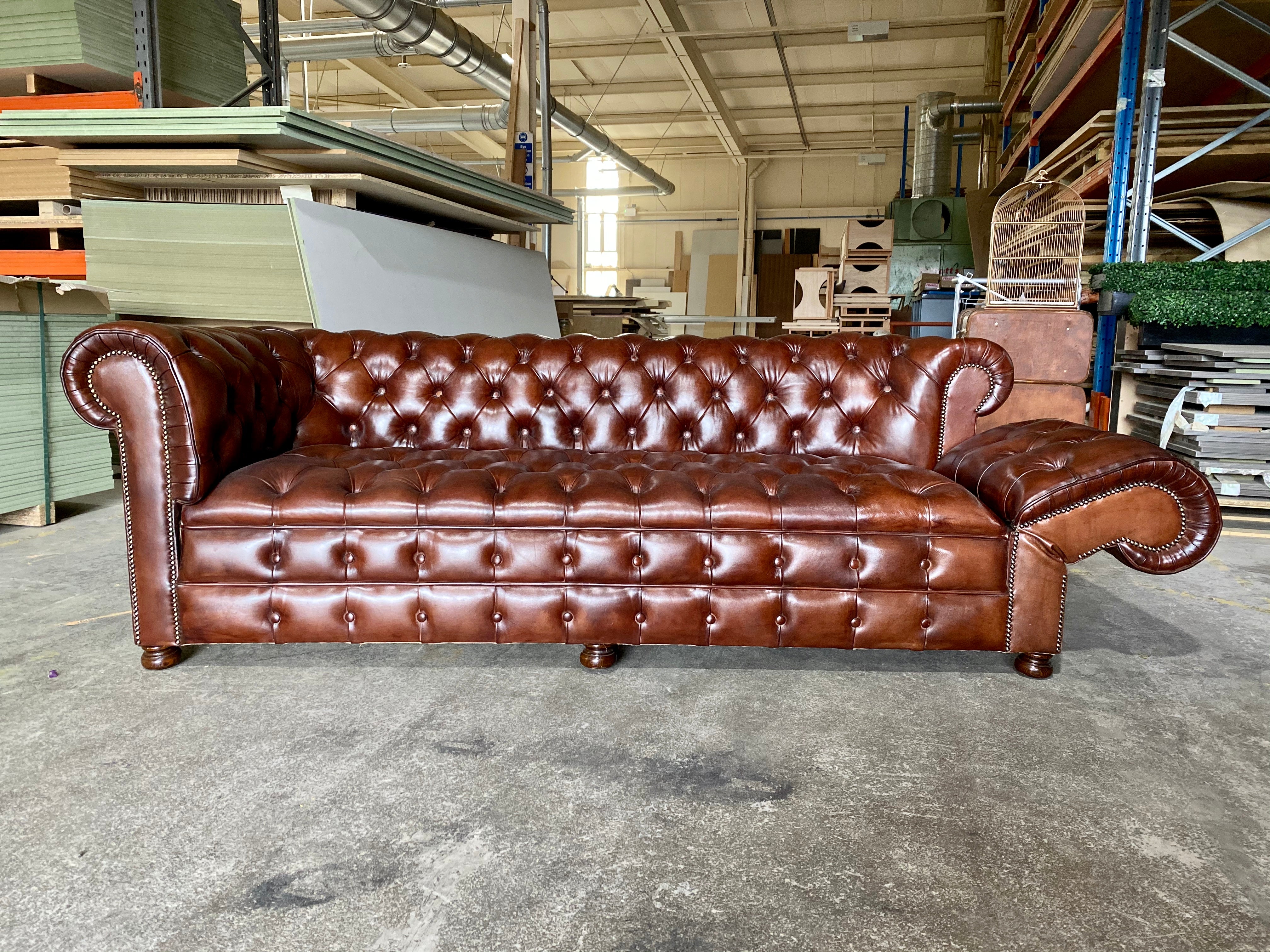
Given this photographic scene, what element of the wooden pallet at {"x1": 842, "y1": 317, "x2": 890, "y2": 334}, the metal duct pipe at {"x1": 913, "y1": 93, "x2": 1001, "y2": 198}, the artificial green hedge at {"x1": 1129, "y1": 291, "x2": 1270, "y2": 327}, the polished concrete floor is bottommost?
the polished concrete floor

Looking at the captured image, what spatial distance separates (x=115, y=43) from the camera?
3607 mm

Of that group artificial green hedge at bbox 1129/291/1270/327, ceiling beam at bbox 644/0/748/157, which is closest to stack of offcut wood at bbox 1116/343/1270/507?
artificial green hedge at bbox 1129/291/1270/327

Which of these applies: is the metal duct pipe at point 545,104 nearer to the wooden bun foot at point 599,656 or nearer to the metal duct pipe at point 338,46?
the metal duct pipe at point 338,46

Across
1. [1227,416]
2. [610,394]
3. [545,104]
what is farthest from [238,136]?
[1227,416]

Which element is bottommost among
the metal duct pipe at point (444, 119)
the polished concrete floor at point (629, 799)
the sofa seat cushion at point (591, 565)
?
the polished concrete floor at point (629, 799)

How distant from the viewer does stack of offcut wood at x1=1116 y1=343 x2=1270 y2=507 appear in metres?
3.94

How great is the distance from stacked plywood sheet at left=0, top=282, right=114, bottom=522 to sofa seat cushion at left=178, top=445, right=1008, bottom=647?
1.91 m

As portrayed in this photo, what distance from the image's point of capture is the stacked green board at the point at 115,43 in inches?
137

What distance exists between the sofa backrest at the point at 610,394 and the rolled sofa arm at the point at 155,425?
0.62 metres

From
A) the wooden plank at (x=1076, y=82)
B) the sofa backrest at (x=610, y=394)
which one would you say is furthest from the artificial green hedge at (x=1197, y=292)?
the sofa backrest at (x=610, y=394)

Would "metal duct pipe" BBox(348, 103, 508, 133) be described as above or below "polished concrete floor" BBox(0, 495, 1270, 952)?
above

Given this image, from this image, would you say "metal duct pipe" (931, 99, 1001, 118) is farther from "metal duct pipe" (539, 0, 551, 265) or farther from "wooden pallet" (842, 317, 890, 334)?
"metal duct pipe" (539, 0, 551, 265)

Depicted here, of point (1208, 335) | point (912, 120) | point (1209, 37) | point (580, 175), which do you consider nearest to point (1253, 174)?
point (1209, 37)

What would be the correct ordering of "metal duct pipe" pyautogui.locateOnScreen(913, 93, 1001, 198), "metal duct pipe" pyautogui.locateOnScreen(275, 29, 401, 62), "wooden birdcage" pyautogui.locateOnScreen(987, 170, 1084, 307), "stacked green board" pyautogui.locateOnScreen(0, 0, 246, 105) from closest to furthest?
"stacked green board" pyautogui.locateOnScreen(0, 0, 246, 105) → "wooden birdcage" pyautogui.locateOnScreen(987, 170, 1084, 307) → "metal duct pipe" pyautogui.locateOnScreen(275, 29, 401, 62) → "metal duct pipe" pyautogui.locateOnScreen(913, 93, 1001, 198)
